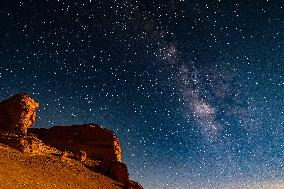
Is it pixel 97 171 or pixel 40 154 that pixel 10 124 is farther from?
pixel 97 171

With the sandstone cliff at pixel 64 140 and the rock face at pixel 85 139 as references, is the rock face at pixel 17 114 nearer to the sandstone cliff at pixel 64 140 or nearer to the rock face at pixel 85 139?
the sandstone cliff at pixel 64 140

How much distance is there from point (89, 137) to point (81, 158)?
28.7 feet

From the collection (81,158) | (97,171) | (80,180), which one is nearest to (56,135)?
(81,158)

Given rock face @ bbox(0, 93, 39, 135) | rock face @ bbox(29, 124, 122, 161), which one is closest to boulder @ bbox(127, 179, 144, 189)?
rock face @ bbox(29, 124, 122, 161)

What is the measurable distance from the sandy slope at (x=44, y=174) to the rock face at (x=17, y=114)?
21.0 feet

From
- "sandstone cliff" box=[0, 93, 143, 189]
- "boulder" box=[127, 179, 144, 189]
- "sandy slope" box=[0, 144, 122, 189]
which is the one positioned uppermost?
"sandstone cliff" box=[0, 93, 143, 189]

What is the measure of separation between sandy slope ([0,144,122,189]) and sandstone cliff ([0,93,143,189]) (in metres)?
2.03

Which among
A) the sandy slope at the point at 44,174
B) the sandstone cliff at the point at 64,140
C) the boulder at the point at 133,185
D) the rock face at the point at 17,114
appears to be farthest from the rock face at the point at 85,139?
the sandy slope at the point at 44,174

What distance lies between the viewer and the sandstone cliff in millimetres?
39062

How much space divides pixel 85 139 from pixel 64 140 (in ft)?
11.3

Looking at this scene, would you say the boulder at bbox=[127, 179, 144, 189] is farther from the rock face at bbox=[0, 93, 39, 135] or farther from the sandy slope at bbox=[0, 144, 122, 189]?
the rock face at bbox=[0, 93, 39, 135]

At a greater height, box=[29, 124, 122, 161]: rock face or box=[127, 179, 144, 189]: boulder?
box=[29, 124, 122, 161]: rock face

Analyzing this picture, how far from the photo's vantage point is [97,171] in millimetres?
41562

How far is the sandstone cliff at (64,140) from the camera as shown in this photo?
39062mm
